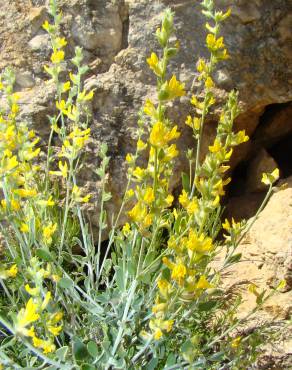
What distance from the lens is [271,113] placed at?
289 centimetres

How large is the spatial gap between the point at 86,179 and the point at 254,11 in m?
1.16

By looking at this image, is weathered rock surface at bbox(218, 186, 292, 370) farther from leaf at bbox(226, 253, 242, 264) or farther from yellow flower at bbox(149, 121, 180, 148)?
yellow flower at bbox(149, 121, 180, 148)

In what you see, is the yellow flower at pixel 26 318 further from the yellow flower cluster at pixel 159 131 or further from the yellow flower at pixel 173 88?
the yellow flower at pixel 173 88

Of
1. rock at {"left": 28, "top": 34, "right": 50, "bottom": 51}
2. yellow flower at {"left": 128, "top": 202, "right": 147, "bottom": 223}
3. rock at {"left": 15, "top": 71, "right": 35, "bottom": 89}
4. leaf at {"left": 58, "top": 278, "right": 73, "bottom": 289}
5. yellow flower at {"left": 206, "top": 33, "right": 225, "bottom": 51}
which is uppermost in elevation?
rock at {"left": 28, "top": 34, "right": 50, "bottom": 51}

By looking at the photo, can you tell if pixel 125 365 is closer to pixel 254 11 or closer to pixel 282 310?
pixel 282 310

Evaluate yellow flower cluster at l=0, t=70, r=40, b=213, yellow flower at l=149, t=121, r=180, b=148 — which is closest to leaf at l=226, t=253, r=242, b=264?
yellow flower at l=149, t=121, r=180, b=148

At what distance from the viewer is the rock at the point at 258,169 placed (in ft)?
9.09

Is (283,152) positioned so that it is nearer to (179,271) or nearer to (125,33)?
Answer: (125,33)

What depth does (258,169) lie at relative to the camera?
9.19 ft

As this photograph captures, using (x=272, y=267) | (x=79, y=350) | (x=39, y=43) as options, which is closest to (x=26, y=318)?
(x=79, y=350)

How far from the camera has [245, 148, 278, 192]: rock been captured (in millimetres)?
2770

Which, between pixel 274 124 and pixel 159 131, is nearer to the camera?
pixel 159 131

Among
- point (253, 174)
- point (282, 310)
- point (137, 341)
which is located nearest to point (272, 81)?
point (253, 174)

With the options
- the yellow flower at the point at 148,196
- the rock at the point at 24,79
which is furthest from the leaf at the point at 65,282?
the rock at the point at 24,79
